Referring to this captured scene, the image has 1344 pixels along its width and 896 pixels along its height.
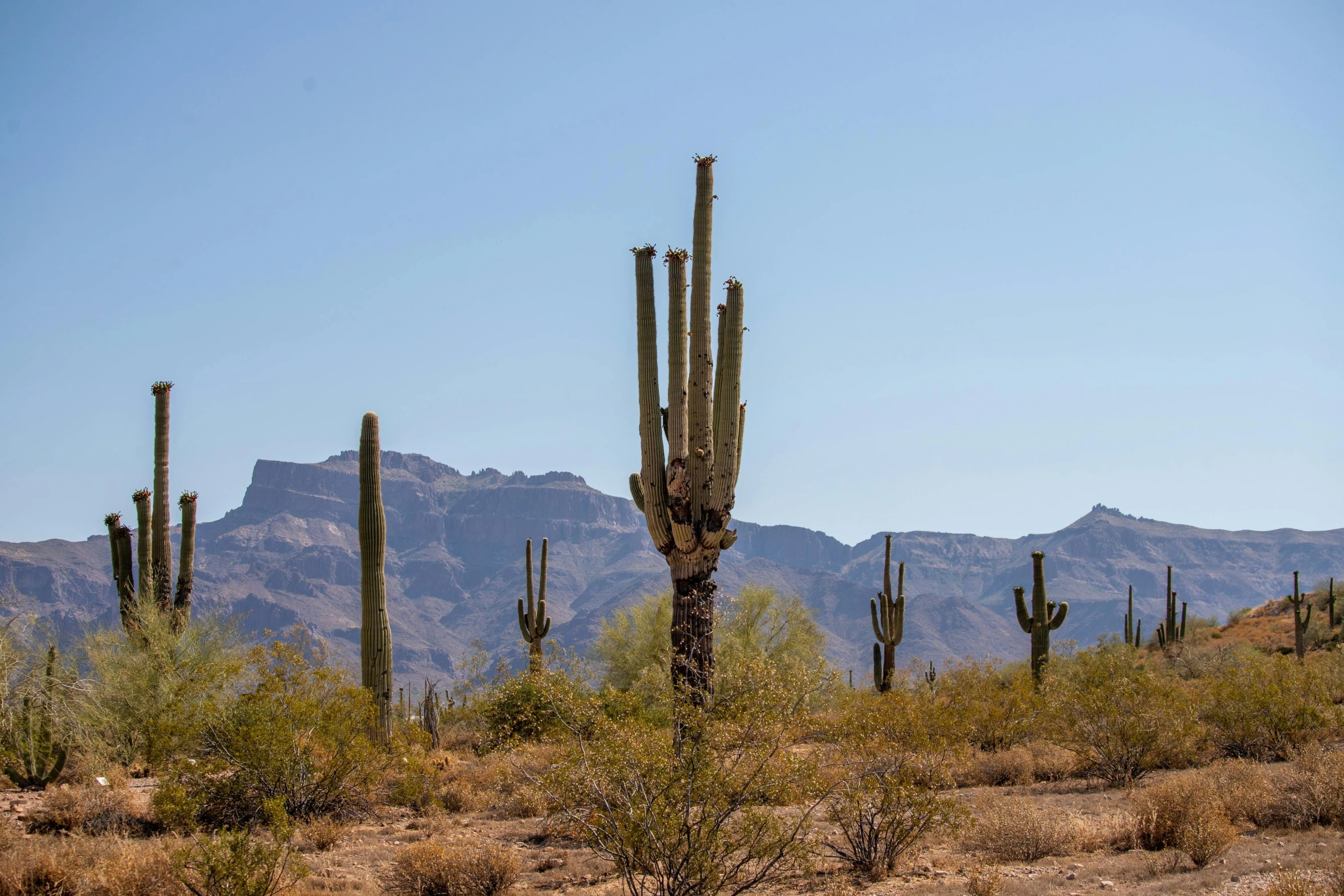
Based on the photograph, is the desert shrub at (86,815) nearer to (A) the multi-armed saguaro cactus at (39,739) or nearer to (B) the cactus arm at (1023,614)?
(A) the multi-armed saguaro cactus at (39,739)

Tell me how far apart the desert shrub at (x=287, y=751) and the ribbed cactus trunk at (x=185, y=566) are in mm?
7549

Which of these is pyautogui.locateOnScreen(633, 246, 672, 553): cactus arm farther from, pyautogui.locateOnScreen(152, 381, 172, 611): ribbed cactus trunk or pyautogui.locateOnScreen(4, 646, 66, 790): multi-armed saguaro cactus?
pyautogui.locateOnScreen(152, 381, 172, 611): ribbed cactus trunk

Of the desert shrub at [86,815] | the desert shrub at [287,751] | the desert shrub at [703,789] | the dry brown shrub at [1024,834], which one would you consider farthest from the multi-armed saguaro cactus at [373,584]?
the dry brown shrub at [1024,834]

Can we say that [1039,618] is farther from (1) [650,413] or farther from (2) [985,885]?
(2) [985,885]

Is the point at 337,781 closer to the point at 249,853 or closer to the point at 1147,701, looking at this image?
the point at 249,853

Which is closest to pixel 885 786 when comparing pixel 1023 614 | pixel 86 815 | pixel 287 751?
pixel 287 751

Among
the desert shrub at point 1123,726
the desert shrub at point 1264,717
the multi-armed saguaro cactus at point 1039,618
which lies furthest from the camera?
the multi-armed saguaro cactus at point 1039,618

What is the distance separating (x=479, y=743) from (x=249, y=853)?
1129cm

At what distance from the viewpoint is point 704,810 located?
7902mm

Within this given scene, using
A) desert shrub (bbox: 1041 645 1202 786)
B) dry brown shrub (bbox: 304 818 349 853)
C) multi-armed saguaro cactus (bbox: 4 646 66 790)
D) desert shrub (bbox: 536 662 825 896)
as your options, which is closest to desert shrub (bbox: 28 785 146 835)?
multi-armed saguaro cactus (bbox: 4 646 66 790)

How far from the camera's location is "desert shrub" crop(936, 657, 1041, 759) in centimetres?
1587

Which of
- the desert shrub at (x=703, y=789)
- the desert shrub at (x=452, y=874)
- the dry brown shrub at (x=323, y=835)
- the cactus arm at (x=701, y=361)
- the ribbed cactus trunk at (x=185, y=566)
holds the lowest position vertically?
the dry brown shrub at (x=323, y=835)

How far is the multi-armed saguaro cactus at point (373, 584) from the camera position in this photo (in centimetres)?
1503

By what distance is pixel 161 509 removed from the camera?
64.2 feet
